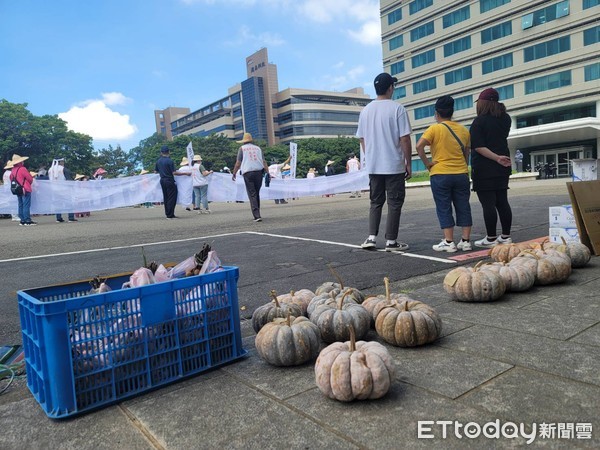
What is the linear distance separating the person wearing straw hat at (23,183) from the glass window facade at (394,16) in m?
72.0

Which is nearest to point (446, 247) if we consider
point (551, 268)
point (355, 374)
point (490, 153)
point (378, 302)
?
point (490, 153)

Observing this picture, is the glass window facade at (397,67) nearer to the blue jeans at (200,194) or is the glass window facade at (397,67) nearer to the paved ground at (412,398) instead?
the blue jeans at (200,194)

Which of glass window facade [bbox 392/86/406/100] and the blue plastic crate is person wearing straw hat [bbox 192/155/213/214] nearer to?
the blue plastic crate

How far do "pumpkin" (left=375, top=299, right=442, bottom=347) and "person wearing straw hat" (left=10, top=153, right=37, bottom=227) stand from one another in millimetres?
13892

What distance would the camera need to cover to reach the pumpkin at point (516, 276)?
12.3 feet

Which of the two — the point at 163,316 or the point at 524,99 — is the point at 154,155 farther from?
the point at 163,316

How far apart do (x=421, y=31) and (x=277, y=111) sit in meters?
57.4

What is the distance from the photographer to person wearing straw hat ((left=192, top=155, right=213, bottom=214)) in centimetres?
1667

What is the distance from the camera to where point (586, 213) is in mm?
4961

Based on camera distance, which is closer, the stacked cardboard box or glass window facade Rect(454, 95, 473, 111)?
the stacked cardboard box

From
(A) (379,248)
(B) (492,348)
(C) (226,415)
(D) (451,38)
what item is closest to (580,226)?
(A) (379,248)

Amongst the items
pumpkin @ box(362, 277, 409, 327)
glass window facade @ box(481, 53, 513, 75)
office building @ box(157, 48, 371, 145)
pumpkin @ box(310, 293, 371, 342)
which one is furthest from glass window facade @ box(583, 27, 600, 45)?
office building @ box(157, 48, 371, 145)

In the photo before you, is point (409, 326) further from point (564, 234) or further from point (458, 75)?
point (458, 75)

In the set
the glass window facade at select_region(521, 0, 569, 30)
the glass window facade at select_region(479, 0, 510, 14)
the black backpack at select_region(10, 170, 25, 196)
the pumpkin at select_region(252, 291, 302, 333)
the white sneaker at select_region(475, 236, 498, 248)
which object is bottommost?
the white sneaker at select_region(475, 236, 498, 248)
